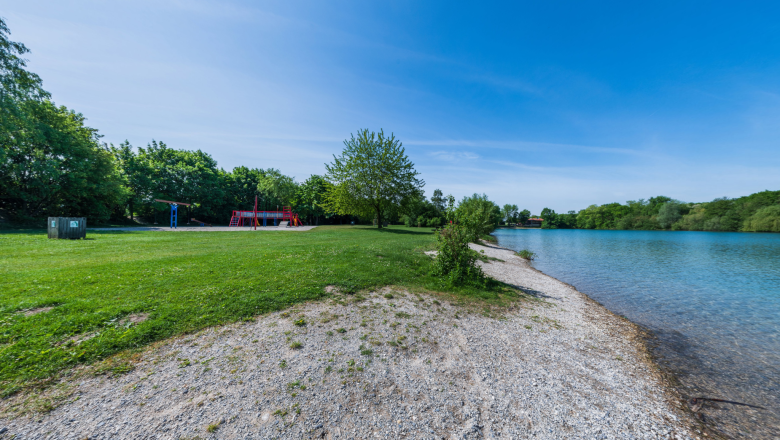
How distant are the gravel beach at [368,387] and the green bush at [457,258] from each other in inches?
145

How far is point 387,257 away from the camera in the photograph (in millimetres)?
14375

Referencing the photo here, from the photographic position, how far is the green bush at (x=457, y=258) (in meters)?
10.8

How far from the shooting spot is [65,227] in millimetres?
17422

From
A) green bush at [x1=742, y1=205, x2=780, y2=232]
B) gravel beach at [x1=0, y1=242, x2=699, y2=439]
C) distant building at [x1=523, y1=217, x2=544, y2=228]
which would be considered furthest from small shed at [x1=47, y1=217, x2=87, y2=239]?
distant building at [x1=523, y1=217, x2=544, y2=228]

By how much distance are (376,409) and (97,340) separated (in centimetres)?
552

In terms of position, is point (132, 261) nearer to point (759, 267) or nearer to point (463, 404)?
point (463, 404)

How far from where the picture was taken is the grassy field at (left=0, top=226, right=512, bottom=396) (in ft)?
15.0

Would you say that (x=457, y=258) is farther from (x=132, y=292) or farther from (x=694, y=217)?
(x=694, y=217)

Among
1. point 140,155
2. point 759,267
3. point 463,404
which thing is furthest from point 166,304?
point 140,155

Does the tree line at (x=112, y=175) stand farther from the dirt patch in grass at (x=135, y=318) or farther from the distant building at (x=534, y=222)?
the distant building at (x=534, y=222)

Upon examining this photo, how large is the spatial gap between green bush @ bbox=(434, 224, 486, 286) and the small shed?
78.5ft

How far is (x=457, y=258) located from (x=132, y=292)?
1102cm

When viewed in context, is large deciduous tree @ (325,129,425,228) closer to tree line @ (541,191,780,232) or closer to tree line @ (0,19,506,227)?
tree line @ (0,19,506,227)

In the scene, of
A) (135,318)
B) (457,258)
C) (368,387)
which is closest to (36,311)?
(135,318)
